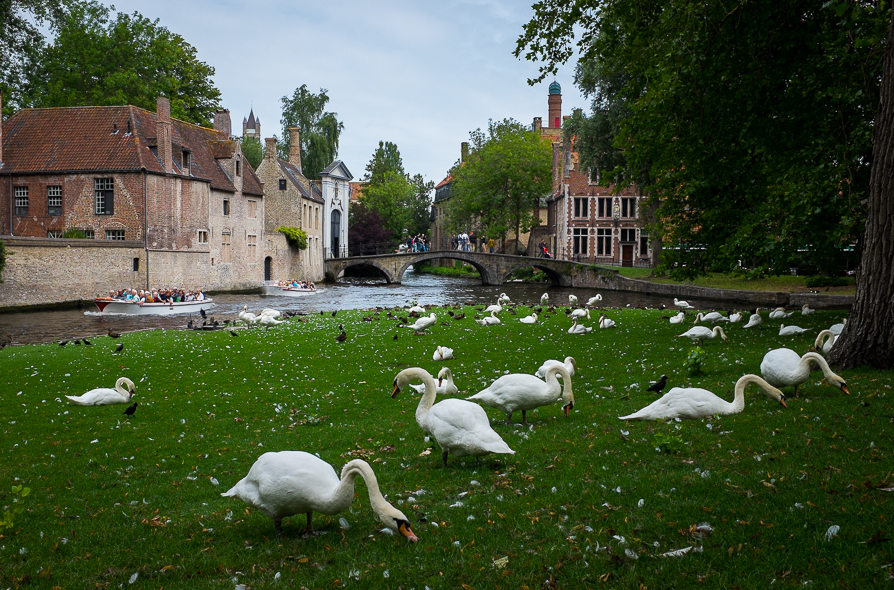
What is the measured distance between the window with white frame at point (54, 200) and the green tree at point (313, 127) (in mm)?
43189

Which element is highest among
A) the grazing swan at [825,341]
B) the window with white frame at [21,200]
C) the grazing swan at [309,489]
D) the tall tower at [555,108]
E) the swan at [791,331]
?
the tall tower at [555,108]

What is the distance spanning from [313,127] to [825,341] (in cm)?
8715

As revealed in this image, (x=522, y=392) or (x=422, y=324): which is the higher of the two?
(x=522, y=392)

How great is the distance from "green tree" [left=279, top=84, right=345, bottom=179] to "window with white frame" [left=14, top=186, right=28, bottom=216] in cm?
4383

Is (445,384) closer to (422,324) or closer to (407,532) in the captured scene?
(407,532)

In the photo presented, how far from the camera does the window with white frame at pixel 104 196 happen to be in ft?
162

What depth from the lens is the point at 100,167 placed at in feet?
162

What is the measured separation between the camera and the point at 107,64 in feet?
186

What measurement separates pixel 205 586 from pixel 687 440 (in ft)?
18.0

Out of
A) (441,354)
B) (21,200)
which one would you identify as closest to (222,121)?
(21,200)

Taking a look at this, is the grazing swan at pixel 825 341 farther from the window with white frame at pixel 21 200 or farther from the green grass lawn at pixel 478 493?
the window with white frame at pixel 21 200

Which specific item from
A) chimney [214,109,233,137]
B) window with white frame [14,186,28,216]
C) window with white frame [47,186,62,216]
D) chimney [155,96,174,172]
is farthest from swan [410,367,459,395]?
chimney [214,109,233,137]

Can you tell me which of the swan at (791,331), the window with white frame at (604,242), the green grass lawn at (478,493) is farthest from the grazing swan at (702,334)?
the window with white frame at (604,242)

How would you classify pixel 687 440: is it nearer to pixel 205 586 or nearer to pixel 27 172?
pixel 205 586
